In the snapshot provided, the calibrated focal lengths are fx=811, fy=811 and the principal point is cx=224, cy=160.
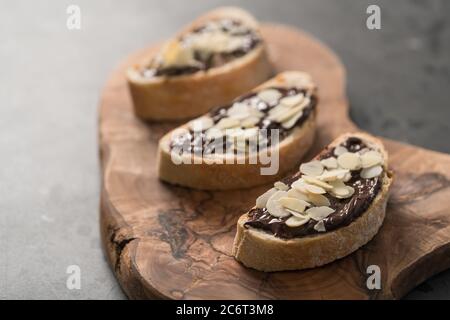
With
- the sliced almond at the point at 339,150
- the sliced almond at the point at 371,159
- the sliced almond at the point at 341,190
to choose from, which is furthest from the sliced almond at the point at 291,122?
the sliced almond at the point at 341,190

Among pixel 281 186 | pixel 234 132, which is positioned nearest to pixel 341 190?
pixel 281 186

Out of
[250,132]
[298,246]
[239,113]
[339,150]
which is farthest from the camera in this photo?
[239,113]

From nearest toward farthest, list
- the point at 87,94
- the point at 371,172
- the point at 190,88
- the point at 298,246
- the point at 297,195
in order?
the point at 298,246, the point at 297,195, the point at 371,172, the point at 190,88, the point at 87,94

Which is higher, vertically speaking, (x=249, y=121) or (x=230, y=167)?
(x=249, y=121)

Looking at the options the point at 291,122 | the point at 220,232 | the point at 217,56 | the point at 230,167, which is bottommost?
the point at 220,232

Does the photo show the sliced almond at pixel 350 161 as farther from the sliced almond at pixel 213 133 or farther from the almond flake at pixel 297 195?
the sliced almond at pixel 213 133

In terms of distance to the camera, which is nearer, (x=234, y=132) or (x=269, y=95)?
(x=234, y=132)

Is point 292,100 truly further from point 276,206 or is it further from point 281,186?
point 276,206
